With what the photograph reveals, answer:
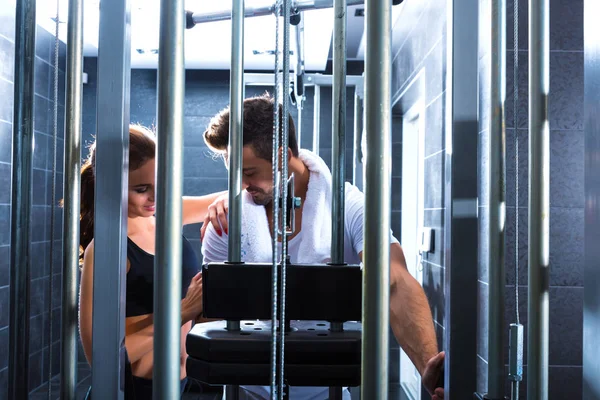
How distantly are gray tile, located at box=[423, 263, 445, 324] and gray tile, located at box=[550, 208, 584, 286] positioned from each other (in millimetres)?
653

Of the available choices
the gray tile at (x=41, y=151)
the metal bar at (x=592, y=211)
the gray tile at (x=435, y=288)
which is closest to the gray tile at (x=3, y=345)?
the gray tile at (x=41, y=151)

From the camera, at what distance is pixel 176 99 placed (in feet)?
1.11

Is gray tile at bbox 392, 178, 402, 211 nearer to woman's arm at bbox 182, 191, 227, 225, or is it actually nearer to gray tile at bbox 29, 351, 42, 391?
woman's arm at bbox 182, 191, 227, 225

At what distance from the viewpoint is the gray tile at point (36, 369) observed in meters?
3.18

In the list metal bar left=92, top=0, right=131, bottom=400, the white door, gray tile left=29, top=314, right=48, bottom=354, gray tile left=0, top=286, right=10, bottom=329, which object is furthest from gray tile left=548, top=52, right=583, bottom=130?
gray tile left=29, top=314, right=48, bottom=354

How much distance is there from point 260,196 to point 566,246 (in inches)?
34.6

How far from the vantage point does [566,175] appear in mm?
1549

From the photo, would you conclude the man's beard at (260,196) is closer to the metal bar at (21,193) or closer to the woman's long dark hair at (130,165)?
the woman's long dark hair at (130,165)

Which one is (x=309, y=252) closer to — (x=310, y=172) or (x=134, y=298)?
(x=310, y=172)

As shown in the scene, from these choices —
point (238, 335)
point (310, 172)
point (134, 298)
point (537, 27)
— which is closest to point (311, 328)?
point (238, 335)

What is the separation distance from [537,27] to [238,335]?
1.38 ft

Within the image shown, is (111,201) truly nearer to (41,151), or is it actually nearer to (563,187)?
(563,187)

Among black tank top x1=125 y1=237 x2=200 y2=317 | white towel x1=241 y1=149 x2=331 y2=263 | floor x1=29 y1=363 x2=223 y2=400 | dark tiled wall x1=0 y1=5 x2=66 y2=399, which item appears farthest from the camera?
floor x1=29 y1=363 x2=223 y2=400

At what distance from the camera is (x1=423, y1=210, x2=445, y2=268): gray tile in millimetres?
2199
